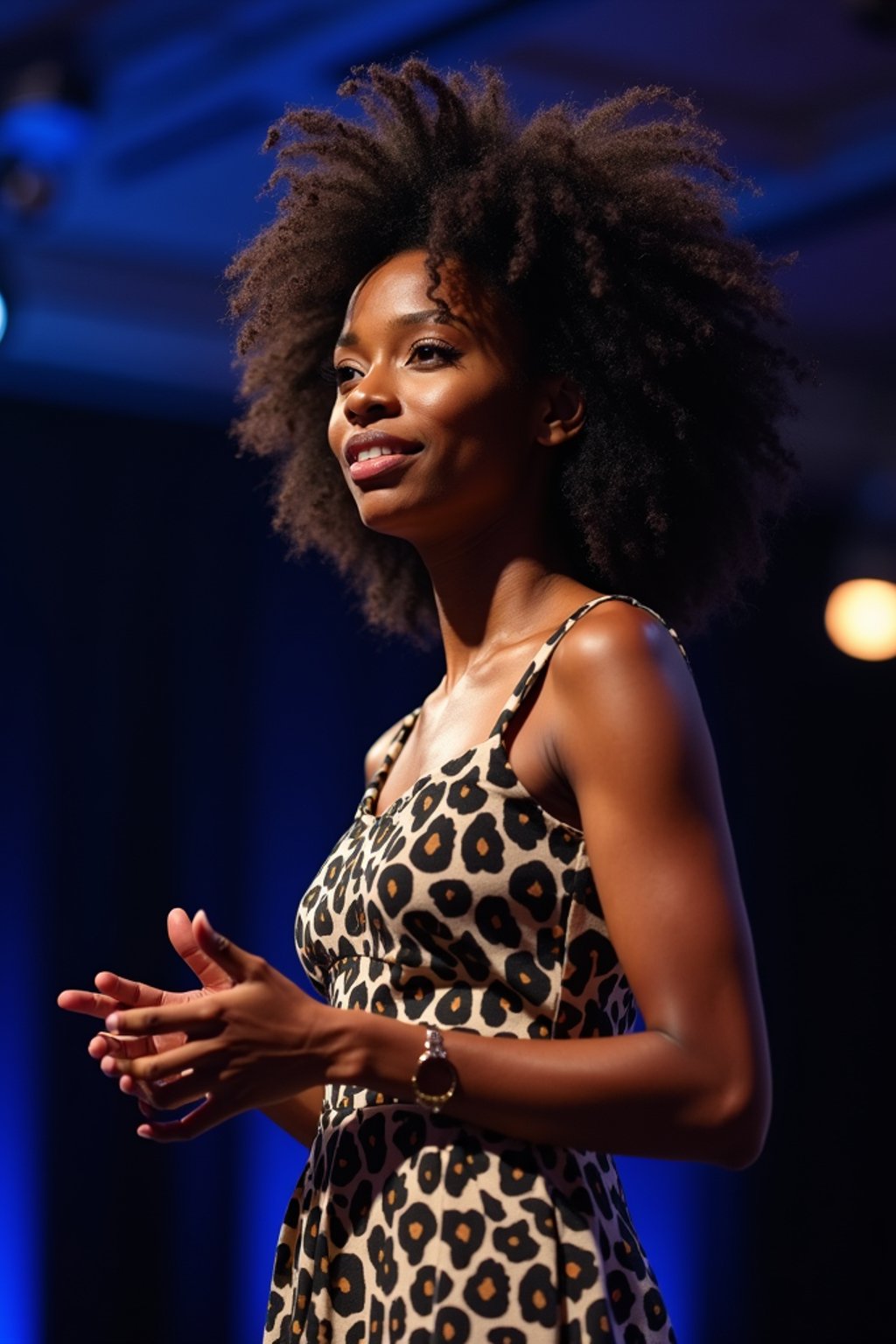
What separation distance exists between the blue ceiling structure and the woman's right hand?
1.82 m

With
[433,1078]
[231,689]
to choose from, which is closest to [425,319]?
[433,1078]

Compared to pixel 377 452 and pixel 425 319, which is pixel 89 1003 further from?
pixel 425 319

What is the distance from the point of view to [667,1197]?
15.6ft

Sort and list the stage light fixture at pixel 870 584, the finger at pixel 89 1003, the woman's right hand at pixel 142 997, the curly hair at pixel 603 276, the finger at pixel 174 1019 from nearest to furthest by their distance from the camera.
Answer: the finger at pixel 174 1019
the woman's right hand at pixel 142 997
the finger at pixel 89 1003
the curly hair at pixel 603 276
the stage light fixture at pixel 870 584

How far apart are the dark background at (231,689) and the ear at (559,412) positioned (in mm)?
1698

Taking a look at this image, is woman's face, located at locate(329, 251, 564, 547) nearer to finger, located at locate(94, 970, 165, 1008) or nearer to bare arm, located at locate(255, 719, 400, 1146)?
finger, located at locate(94, 970, 165, 1008)

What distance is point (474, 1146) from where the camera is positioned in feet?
4.95

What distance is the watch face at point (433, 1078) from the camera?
1.39 m

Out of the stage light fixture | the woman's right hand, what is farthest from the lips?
the stage light fixture

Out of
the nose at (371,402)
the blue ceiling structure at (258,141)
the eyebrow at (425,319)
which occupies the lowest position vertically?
the nose at (371,402)

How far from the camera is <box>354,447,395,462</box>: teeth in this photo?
1734 millimetres

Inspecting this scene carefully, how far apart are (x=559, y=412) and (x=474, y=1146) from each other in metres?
0.79

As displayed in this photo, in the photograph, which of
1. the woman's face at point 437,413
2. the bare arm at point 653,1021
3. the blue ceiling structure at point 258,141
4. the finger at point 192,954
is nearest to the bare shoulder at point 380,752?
the woman's face at point 437,413

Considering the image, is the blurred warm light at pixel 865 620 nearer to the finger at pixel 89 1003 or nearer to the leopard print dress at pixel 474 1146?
the leopard print dress at pixel 474 1146
